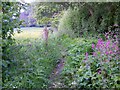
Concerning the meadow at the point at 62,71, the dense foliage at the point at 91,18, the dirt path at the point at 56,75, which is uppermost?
the dense foliage at the point at 91,18

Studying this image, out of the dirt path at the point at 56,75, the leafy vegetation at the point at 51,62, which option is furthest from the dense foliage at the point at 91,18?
the dirt path at the point at 56,75

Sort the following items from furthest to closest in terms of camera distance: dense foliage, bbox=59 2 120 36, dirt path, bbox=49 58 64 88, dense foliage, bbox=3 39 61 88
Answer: dense foliage, bbox=59 2 120 36 < dirt path, bbox=49 58 64 88 < dense foliage, bbox=3 39 61 88

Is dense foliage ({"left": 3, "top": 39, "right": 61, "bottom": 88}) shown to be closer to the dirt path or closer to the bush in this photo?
the dirt path

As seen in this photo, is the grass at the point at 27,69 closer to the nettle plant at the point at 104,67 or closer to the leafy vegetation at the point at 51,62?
the leafy vegetation at the point at 51,62

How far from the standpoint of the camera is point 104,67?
2.01 metres

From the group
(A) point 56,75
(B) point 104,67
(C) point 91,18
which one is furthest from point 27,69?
(C) point 91,18

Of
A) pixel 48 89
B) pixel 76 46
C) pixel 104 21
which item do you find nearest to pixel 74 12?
pixel 104 21

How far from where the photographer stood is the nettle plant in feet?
6.39

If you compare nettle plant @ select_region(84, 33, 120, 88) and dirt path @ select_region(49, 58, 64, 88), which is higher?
nettle plant @ select_region(84, 33, 120, 88)

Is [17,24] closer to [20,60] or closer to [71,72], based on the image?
[20,60]

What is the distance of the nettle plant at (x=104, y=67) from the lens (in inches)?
76.7

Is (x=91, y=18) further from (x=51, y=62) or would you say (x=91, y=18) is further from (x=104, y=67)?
(x=104, y=67)

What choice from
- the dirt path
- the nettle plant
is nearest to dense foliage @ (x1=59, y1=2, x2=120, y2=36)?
the dirt path

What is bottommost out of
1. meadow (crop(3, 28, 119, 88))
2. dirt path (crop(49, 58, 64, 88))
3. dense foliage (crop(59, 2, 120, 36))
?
dirt path (crop(49, 58, 64, 88))
